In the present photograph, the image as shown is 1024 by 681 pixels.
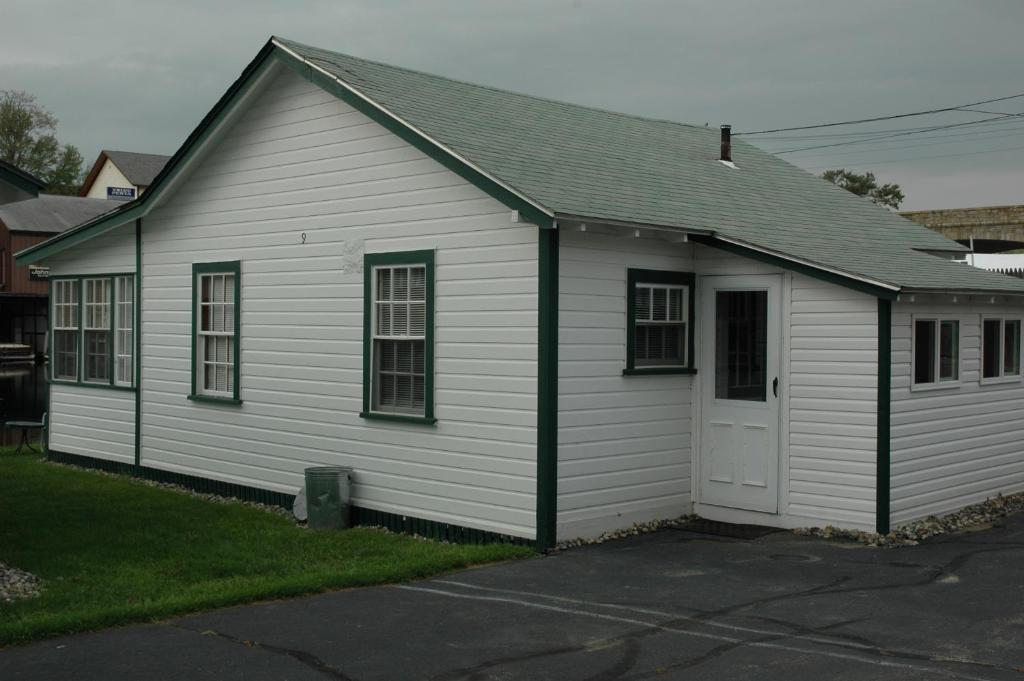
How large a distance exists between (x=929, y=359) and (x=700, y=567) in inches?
148

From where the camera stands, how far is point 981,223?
40.3 m

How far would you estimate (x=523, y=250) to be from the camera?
1082 centimetres

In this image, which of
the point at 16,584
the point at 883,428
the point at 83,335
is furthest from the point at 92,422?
the point at 883,428

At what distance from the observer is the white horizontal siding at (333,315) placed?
1106 cm

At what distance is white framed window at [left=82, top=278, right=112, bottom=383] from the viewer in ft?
55.9

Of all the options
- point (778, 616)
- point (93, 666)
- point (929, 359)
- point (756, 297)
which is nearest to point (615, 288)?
Answer: point (756, 297)

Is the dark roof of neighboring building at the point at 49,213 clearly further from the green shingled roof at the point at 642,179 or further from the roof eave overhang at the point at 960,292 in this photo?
the roof eave overhang at the point at 960,292

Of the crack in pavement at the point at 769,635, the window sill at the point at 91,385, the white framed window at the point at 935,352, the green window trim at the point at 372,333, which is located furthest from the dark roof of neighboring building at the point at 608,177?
the crack in pavement at the point at 769,635

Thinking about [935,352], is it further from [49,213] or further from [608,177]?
[49,213]

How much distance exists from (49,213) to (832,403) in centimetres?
5509

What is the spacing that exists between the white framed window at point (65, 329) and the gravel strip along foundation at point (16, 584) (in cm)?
832

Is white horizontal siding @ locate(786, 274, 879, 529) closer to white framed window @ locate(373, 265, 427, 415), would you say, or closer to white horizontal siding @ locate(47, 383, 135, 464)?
white framed window @ locate(373, 265, 427, 415)

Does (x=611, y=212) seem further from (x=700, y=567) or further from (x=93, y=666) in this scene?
(x=93, y=666)

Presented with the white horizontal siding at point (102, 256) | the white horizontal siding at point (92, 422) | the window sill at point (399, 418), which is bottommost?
the white horizontal siding at point (92, 422)
